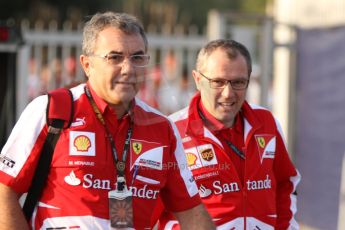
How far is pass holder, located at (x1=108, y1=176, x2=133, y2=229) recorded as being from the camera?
3.79 m

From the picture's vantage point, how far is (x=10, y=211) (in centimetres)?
367

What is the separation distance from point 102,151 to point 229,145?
4.34 feet

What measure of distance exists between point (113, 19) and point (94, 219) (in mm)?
→ 896

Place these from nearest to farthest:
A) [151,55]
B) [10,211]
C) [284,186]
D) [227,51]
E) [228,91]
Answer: [10,211], [228,91], [227,51], [284,186], [151,55]

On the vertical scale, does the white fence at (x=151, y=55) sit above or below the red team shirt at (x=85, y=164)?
A: below

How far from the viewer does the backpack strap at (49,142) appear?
147 inches

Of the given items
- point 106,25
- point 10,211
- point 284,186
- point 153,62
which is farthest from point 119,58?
point 153,62

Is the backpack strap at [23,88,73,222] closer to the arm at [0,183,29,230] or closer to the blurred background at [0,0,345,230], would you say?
the arm at [0,183,29,230]

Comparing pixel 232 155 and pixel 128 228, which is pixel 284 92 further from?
pixel 128 228

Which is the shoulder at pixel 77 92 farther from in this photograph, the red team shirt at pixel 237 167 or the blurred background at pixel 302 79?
the blurred background at pixel 302 79

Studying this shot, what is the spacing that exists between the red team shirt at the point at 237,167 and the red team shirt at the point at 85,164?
0.88m

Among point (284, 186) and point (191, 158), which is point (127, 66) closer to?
point (191, 158)

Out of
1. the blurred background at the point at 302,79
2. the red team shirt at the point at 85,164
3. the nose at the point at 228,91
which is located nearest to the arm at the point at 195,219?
the red team shirt at the point at 85,164

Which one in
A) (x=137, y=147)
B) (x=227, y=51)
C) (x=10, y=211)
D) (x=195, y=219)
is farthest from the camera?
(x=227, y=51)
